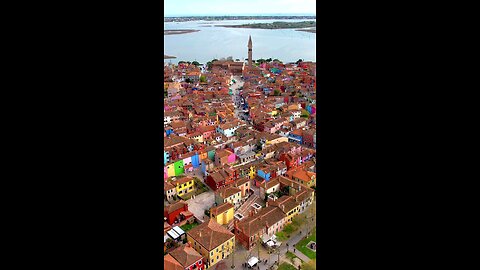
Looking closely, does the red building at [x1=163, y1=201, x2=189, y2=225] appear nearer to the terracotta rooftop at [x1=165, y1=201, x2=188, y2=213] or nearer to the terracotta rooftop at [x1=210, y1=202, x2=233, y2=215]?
the terracotta rooftop at [x1=165, y1=201, x2=188, y2=213]

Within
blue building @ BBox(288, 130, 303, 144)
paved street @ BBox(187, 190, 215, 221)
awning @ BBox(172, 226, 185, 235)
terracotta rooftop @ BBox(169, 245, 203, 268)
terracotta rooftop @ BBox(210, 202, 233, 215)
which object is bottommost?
terracotta rooftop @ BBox(169, 245, 203, 268)

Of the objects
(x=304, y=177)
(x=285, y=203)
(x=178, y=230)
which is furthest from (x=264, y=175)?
(x=178, y=230)

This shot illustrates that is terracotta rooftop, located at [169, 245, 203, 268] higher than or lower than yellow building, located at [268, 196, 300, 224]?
lower

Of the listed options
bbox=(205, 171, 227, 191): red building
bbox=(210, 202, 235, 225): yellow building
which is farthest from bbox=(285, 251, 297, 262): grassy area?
bbox=(205, 171, 227, 191): red building

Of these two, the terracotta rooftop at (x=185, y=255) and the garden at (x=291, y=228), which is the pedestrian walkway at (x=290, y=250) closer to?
the garden at (x=291, y=228)

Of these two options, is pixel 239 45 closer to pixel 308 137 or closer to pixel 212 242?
pixel 308 137

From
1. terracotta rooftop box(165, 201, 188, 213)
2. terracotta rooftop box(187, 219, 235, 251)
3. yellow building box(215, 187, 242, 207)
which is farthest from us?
yellow building box(215, 187, 242, 207)
